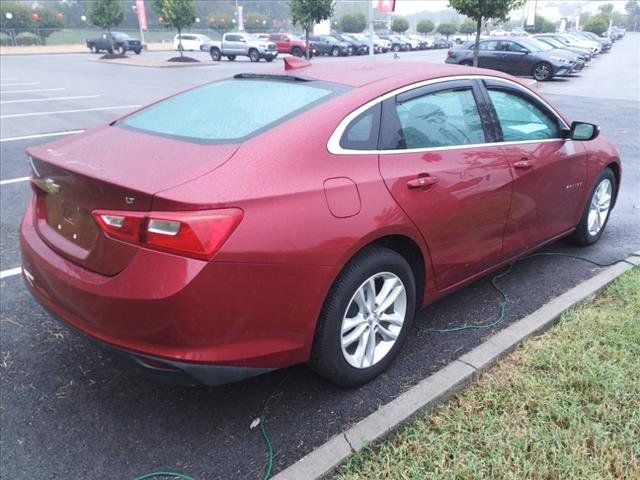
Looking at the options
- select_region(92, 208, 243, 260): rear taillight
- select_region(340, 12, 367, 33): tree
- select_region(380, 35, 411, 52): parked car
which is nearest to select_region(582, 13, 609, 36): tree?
select_region(340, 12, 367, 33): tree

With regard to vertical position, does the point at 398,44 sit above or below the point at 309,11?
below

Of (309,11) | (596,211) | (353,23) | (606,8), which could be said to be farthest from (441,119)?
(606,8)

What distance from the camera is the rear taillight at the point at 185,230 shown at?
7.03ft

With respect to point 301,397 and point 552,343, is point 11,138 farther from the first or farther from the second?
point 552,343

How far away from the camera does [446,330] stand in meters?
3.43

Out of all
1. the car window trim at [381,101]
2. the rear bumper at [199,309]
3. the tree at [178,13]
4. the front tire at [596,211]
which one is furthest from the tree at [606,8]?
the rear bumper at [199,309]

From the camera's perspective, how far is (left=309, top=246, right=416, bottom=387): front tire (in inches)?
102

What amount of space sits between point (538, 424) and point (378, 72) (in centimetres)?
205

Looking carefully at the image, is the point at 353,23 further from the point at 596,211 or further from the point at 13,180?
the point at 596,211

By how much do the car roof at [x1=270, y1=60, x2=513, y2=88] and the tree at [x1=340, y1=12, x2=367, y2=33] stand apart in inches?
3112

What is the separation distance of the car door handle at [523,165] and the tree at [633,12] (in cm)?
7860

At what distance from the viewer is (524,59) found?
21.1 m

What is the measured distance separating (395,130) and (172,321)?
59.3 inches

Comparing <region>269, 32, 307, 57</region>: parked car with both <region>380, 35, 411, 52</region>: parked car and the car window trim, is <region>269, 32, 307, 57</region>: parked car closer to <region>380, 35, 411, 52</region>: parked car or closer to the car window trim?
<region>380, 35, 411, 52</region>: parked car
